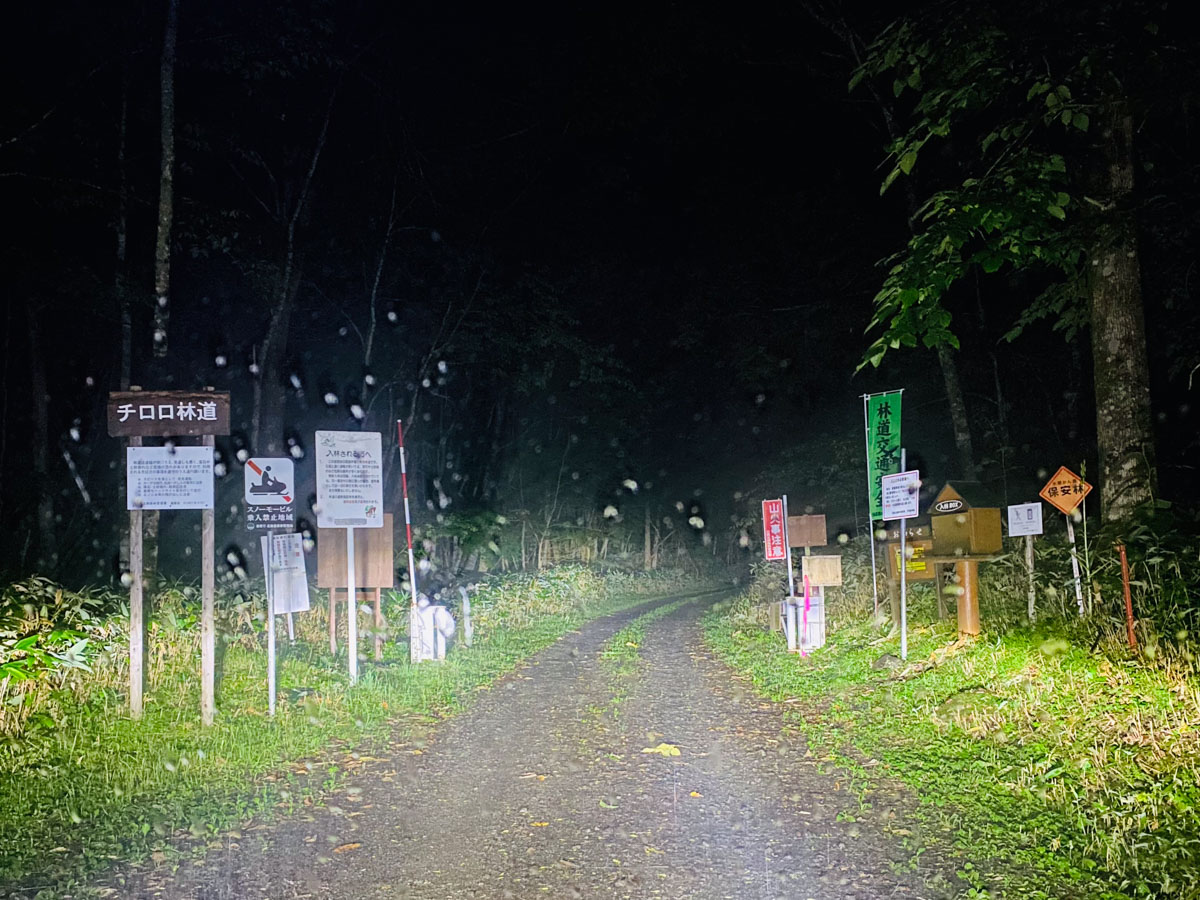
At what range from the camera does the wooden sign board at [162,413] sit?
24.8ft

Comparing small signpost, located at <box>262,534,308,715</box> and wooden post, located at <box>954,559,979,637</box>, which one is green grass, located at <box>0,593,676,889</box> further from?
wooden post, located at <box>954,559,979,637</box>

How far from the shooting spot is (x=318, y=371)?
23234 mm

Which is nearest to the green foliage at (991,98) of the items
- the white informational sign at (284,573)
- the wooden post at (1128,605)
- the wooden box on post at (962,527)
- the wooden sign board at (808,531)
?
the wooden post at (1128,605)

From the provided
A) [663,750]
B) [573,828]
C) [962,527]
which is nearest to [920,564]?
[962,527]

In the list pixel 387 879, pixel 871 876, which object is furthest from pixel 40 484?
pixel 871 876

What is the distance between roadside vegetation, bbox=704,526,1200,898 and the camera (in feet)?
14.6

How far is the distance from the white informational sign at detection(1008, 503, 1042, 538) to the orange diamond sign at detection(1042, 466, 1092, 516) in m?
0.24

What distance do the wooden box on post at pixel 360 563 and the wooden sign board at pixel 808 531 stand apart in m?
6.37

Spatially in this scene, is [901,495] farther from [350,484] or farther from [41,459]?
[41,459]

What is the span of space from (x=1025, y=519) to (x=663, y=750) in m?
5.35

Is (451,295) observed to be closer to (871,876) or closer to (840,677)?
(840,677)

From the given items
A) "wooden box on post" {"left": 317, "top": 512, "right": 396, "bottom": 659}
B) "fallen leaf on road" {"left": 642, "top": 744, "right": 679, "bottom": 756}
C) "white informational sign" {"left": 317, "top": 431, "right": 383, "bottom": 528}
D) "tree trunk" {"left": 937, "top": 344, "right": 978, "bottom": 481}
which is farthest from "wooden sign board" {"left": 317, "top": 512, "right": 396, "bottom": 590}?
"tree trunk" {"left": 937, "top": 344, "right": 978, "bottom": 481}

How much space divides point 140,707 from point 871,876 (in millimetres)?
6232

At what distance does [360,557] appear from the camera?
1104 centimetres
